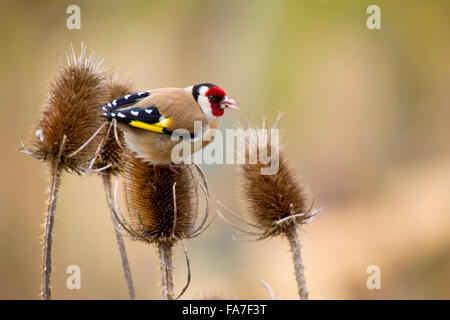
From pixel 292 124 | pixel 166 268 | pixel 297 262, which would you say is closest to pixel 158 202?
pixel 166 268

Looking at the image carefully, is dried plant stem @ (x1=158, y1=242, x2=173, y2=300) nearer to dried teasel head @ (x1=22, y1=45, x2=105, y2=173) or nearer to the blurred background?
dried teasel head @ (x1=22, y1=45, x2=105, y2=173)

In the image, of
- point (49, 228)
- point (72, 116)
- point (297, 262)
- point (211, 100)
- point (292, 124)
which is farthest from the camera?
point (292, 124)

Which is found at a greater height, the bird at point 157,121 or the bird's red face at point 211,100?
the bird's red face at point 211,100

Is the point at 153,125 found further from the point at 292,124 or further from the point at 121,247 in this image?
the point at 292,124

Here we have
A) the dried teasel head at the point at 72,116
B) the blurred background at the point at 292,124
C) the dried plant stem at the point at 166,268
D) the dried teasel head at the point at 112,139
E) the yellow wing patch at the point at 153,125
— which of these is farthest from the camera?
the blurred background at the point at 292,124

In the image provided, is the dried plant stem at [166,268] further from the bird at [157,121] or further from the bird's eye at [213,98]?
the bird's eye at [213,98]

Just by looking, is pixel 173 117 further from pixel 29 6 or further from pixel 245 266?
pixel 29 6

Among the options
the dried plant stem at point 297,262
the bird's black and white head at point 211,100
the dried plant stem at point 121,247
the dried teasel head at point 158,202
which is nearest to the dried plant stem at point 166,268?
the dried teasel head at point 158,202
